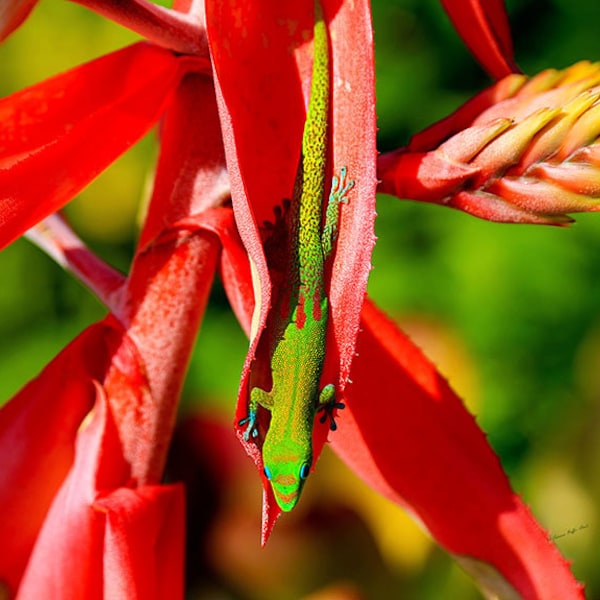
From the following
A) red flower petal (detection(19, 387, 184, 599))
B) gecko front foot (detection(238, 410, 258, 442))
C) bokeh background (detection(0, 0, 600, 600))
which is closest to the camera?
gecko front foot (detection(238, 410, 258, 442))

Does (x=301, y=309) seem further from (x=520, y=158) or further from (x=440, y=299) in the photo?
(x=440, y=299)

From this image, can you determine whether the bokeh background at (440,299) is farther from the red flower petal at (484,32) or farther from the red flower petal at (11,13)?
the red flower petal at (11,13)

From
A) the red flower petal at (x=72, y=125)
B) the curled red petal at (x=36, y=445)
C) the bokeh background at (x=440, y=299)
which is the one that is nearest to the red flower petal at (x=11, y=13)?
the red flower petal at (x=72, y=125)

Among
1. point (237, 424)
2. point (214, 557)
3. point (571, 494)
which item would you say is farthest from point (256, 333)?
point (571, 494)

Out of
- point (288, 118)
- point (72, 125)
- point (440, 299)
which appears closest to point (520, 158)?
point (288, 118)

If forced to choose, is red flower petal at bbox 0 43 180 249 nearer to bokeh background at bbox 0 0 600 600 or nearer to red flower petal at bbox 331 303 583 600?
red flower petal at bbox 331 303 583 600

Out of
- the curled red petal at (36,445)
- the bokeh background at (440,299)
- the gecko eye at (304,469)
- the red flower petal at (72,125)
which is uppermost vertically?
the red flower petal at (72,125)

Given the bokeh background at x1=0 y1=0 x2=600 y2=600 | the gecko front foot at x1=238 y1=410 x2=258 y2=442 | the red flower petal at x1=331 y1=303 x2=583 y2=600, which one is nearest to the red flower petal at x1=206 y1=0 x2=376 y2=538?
the gecko front foot at x1=238 y1=410 x2=258 y2=442
